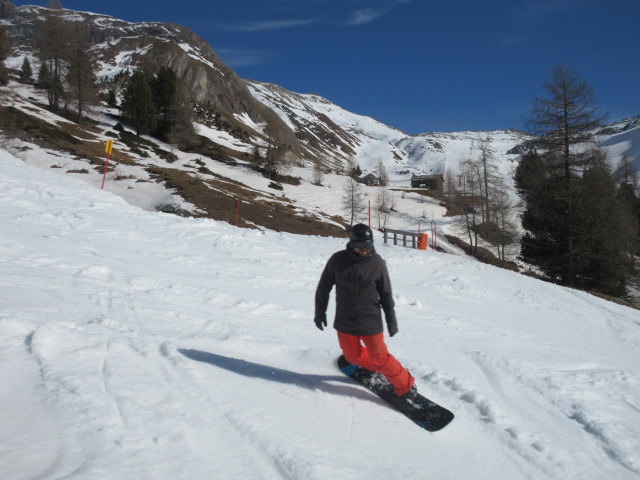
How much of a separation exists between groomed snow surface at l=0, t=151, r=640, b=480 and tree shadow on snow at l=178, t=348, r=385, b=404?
0.08 feet

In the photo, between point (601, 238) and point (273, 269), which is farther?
point (601, 238)

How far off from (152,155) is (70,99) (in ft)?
46.9

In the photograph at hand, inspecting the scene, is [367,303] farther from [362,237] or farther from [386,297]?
[362,237]

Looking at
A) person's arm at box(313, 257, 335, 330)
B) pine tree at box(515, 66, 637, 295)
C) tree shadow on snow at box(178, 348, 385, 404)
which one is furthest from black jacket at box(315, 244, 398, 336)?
pine tree at box(515, 66, 637, 295)

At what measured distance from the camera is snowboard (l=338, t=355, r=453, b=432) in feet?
11.8

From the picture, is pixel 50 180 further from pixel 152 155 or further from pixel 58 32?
pixel 58 32

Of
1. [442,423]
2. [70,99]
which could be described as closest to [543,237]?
[442,423]

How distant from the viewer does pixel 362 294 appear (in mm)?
3750

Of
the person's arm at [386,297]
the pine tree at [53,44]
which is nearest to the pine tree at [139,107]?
the pine tree at [53,44]

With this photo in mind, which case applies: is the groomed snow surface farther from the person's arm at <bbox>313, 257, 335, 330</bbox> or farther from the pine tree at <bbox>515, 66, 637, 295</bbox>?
the pine tree at <bbox>515, 66, 637, 295</bbox>

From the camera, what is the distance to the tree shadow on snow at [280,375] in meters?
4.04

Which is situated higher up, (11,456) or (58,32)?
(58,32)

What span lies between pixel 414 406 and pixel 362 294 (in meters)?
1.18

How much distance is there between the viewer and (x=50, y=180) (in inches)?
516
